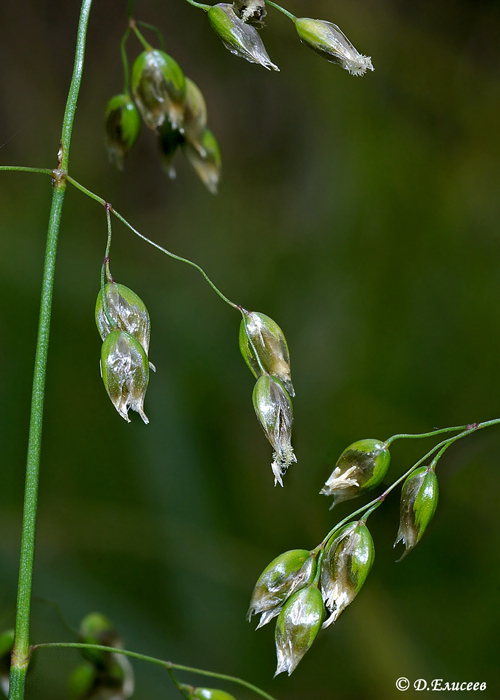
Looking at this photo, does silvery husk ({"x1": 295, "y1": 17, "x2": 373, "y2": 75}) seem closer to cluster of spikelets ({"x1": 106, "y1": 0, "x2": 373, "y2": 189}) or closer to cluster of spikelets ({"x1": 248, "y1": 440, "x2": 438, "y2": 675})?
cluster of spikelets ({"x1": 106, "y1": 0, "x2": 373, "y2": 189})

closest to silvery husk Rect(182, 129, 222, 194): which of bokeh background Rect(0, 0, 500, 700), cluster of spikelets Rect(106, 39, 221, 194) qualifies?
cluster of spikelets Rect(106, 39, 221, 194)

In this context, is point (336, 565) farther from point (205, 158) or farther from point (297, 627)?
point (205, 158)

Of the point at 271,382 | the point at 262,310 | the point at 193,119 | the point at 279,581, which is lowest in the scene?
the point at 262,310

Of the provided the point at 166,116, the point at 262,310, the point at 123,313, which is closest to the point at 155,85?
the point at 166,116

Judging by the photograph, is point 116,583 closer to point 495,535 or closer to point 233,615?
point 233,615

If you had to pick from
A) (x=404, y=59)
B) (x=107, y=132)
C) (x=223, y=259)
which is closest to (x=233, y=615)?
(x=223, y=259)
